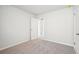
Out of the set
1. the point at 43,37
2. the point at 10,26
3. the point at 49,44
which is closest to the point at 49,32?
the point at 43,37

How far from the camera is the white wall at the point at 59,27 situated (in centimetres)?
200

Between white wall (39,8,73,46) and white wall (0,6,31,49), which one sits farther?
white wall (0,6,31,49)

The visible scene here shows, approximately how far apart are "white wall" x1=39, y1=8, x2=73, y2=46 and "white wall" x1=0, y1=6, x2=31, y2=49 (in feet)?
2.87

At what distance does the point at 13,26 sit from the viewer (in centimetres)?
253

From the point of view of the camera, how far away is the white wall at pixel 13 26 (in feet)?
7.20

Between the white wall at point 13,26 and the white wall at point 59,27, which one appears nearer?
the white wall at point 59,27

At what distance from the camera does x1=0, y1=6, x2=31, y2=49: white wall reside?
7.20ft

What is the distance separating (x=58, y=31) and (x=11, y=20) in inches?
74.3

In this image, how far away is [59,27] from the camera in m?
Answer: 2.17

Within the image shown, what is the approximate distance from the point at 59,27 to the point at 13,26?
1.85 meters

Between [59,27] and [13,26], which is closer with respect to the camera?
[59,27]

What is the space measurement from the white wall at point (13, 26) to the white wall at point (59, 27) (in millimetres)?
874
